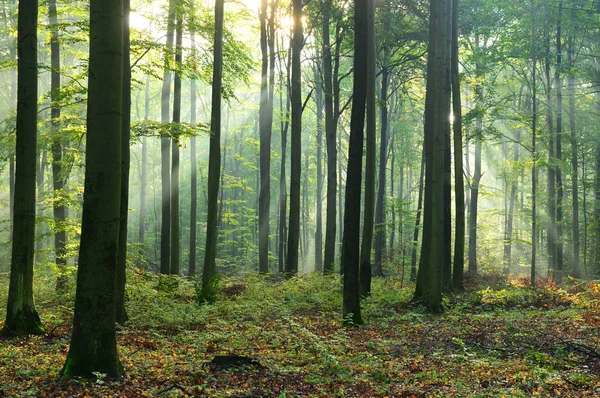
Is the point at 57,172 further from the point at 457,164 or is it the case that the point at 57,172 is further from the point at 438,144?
the point at 457,164

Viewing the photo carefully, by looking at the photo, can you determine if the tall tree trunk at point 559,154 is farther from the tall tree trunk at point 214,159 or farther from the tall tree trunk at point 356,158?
the tall tree trunk at point 214,159

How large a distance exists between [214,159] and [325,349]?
7271 millimetres

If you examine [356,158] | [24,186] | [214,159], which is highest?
[214,159]

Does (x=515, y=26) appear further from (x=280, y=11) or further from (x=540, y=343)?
(x=540, y=343)

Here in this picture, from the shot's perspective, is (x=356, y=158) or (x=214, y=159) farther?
(x=214, y=159)

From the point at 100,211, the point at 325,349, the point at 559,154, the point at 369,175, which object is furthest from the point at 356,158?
the point at 559,154

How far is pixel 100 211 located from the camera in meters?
5.57

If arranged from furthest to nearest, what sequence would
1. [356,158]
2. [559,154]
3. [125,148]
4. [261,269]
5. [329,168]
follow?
1. [559,154]
2. [261,269]
3. [329,168]
4. [356,158]
5. [125,148]

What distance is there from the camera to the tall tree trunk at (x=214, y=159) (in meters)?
12.9

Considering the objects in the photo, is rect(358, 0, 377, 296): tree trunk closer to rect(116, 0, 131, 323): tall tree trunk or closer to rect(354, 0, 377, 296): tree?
rect(354, 0, 377, 296): tree

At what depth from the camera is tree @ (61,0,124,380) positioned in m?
5.56

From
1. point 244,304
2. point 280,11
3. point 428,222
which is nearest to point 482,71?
point 280,11

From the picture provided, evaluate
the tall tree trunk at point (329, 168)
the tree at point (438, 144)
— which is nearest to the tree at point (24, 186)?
the tree at point (438, 144)

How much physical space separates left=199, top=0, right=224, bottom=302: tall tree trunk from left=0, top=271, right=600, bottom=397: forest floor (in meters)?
0.77
